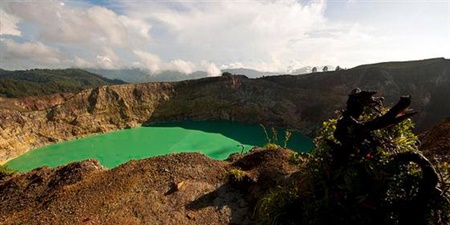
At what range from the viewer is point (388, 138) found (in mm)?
4355

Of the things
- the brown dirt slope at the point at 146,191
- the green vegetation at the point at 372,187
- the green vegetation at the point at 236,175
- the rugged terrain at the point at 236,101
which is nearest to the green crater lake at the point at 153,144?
the rugged terrain at the point at 236,101

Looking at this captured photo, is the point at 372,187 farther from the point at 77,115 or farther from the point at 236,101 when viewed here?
the point at 236,101

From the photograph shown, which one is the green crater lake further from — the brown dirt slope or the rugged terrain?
the brown dirt slope

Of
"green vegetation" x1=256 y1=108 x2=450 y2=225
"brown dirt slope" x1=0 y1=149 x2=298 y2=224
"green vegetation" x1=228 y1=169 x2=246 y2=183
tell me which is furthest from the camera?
"green vegetation" x1=228 y1=169 x2=246 y2=183

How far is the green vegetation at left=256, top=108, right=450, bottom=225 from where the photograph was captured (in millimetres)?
3863

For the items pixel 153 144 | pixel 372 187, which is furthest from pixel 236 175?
pixel 153 144

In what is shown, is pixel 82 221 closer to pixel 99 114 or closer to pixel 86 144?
pixel 86 144

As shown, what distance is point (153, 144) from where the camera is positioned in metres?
37.0

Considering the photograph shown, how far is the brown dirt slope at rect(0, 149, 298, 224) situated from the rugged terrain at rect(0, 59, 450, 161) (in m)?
30.2

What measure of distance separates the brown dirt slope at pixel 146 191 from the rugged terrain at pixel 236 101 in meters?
30.2

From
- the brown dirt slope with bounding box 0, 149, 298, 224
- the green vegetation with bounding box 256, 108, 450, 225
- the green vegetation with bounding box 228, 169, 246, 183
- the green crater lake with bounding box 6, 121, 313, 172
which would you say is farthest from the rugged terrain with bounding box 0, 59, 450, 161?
the green vegetation with bounding box 256, 108, 450, 225

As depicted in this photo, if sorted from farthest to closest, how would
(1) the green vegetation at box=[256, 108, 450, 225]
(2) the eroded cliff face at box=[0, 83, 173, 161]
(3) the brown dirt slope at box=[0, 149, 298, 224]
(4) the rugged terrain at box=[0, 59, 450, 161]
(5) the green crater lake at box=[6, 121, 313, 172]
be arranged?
(4) the rugged terrain at box=[0, 59, 450, 161] < (2) the eroded cliff face at box=[0, 83, 173, 161] < (5) the green crater lake at box=[6, 121, 313, 172] < (3) the brown dirt slope at box=[0, 149, 298, 224] < (1) the green vegetation at box=[256, 108, 450, 225]

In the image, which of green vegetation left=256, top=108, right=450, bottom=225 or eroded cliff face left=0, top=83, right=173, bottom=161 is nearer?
green vegetation left=256, top=108, right=450, bottom=225

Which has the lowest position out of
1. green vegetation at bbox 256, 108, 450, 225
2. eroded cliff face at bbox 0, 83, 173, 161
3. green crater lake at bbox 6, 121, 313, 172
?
green crater lake at bbox 6, 121, 313, 172
